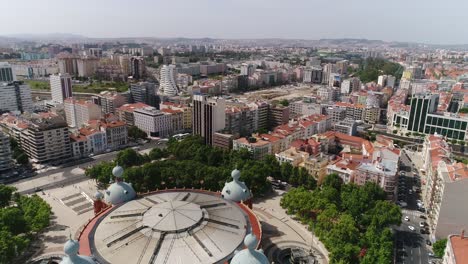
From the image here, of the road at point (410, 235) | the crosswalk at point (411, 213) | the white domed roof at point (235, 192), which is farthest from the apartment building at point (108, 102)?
the crosswalk at point (411, 213)

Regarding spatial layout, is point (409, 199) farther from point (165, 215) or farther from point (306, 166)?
point (165, 215)

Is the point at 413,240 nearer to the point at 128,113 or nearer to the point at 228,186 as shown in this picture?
the point at 228,186

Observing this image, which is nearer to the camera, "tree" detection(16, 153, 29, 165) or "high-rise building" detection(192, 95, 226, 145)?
"tree" detection(16, 153, 29, 165)

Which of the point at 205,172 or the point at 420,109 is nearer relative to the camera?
the point at 205,172

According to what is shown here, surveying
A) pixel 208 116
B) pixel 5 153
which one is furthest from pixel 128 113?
pixel 5 153

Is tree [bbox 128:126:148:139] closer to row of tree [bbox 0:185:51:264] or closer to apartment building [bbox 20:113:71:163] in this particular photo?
apartment building [bbox 20:113:71:163]

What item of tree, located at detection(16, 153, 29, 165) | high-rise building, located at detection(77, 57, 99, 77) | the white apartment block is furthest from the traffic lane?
high-rise building, located at detection(77, 57, 99, 77)

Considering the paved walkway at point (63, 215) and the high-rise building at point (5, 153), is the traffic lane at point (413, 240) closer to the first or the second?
the paved walkway at point (63, 215)
